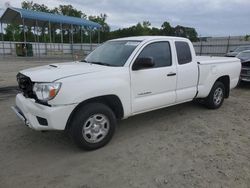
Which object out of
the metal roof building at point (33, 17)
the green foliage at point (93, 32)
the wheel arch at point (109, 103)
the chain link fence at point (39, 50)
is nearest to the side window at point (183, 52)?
the wheel arch at point (109, 103)

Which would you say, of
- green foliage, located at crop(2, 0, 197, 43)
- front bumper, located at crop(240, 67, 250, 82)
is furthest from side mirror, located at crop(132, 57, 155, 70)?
green foliage, located at crop(2, 0, 197, 43)

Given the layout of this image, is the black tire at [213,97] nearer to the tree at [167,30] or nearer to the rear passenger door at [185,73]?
the rear passenger door at [185,73]

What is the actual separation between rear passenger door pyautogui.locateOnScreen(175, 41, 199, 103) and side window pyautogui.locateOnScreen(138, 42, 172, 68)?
0.28 metres

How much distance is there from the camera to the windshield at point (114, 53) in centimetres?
448

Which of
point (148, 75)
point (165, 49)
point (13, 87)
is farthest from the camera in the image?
point (13, 87)

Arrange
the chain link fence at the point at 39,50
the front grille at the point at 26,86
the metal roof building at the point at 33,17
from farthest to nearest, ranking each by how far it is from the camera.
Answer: the chain link fence at the point at 39,50 → the metal roof building at the point at 33,17 → the front grille at the point at 26,86

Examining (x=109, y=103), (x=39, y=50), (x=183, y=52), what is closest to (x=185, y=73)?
(x=183, y=52)

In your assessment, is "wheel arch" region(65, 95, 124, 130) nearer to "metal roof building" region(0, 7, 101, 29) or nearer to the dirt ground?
the dirt ground

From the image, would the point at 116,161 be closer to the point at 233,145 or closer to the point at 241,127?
the point at 233,145

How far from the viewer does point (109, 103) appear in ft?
13.8

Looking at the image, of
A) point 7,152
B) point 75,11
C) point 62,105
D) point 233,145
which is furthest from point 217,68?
point 75,11

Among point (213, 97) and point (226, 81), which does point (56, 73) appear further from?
point (226, 81)

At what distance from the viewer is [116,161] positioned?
3680mm

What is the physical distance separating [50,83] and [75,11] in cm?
6774
